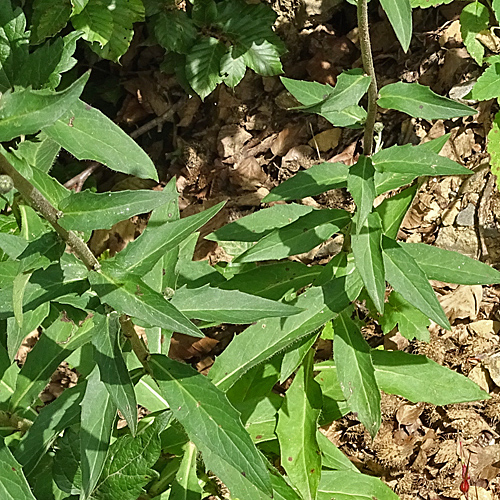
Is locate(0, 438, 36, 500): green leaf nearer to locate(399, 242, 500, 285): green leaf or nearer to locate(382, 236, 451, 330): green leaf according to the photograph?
locate(382, 236, 451, 330): green leaf

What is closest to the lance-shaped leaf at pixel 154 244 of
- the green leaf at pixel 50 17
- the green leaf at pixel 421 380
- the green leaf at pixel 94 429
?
the green leaf at pixel 94 429

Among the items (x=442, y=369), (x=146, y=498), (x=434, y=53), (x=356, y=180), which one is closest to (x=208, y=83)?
(x=434, y=53)

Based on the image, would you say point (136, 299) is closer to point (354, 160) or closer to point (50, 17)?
point (50, 17)

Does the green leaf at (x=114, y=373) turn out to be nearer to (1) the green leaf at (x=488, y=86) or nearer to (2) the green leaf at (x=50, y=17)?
(2) the green leaf at (x=50, y=17)

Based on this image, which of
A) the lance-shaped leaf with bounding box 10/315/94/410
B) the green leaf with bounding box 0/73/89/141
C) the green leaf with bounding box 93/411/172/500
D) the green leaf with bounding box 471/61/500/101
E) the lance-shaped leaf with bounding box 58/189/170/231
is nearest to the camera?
the green leaf with bounding box 0/73/89/141

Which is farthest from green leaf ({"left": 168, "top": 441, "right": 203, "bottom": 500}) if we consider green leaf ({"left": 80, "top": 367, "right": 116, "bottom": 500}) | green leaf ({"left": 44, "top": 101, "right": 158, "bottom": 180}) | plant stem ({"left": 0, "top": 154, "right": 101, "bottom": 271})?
green leaf ({"left": 44, "top": 101, "right": 158, "bottom": 180})

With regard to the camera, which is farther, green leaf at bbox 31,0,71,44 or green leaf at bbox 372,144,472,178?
green leaf at bbox 31,0,71,44

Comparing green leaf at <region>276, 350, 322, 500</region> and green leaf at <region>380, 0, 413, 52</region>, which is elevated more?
green leaf at <region>380, 0, 413, 52</region>
